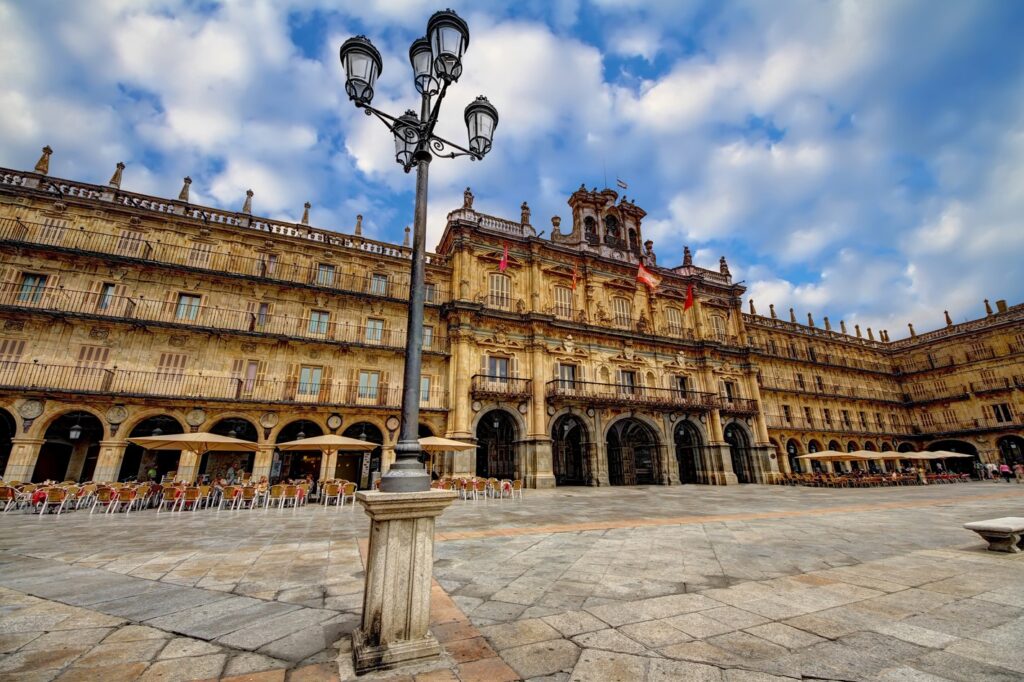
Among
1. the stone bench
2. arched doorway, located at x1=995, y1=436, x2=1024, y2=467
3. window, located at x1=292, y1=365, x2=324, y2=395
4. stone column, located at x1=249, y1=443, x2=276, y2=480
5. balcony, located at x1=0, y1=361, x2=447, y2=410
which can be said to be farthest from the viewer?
arched doorway, located at x1=995, y1=436, x2=1024, y2=467

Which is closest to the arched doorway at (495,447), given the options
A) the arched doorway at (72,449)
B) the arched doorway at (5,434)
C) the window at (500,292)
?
the window at (500,292)

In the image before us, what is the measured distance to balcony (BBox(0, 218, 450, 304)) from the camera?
16281 mm

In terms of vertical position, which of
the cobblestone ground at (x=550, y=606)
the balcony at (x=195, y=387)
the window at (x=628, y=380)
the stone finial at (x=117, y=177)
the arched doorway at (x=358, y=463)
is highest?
the stone finial at (x=117, y=177)

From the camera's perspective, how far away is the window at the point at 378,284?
→ 2094 cm

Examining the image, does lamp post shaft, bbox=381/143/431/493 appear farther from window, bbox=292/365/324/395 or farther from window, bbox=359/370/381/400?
window, bbox=292/365/324/395

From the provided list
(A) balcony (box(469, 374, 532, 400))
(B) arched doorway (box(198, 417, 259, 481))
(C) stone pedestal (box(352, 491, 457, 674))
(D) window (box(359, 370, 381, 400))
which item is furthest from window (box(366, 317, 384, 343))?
(C) stone pedestal (box(352, 491, 457, 674))

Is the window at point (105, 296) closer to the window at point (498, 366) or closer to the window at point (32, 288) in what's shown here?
the window at point (32, 288)

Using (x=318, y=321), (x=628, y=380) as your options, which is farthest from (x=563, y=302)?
(x=318, y=321)

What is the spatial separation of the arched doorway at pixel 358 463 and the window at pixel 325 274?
23.2 feet

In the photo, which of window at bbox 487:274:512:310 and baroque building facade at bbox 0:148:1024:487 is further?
window at bbox 487:274:512:310

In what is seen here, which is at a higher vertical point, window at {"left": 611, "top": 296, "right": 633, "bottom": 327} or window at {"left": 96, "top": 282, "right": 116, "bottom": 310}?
window at {"left": 611, "top": 296, "right": 633, "bottom": 327}

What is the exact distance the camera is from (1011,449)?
30.5 m

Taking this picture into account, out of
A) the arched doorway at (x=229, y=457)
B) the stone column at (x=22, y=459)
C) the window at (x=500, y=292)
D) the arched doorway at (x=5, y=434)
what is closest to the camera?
the stone column at (x=22, y=459)

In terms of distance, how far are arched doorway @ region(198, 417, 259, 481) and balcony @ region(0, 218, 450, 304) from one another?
652 centimetres
